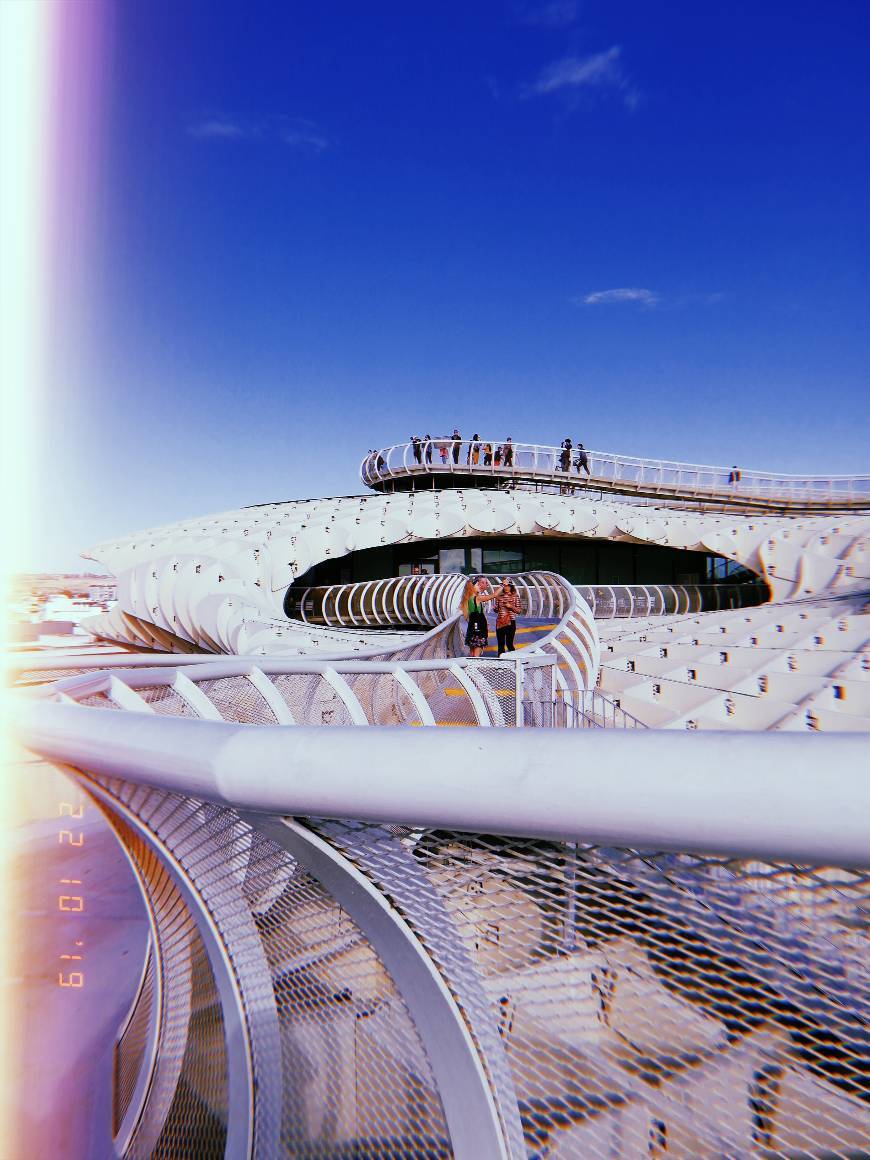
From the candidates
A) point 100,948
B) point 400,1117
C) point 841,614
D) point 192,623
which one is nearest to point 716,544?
point 841,614

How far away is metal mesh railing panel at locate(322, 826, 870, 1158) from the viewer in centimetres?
94

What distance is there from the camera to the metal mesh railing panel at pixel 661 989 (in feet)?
3.09

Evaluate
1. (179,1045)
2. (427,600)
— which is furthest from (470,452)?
(179,1045)

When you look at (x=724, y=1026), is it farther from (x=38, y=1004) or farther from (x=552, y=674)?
(x=38, y=1004)

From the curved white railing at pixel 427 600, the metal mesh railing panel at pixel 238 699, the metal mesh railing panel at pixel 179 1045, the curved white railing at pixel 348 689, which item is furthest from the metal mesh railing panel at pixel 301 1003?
the curved white railing at pixel 427 600

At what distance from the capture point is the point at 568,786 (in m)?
0.73

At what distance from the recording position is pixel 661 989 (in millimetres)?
1191

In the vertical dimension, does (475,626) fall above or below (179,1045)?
above

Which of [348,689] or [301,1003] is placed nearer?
[301,1003]

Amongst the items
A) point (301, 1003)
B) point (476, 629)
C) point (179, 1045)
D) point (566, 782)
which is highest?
point (566, 782)

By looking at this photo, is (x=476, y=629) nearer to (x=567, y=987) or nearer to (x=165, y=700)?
(x=165, y=700)

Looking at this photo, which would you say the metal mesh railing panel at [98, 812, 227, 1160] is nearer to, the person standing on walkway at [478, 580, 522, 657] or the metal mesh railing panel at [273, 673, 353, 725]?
the metal mesh railing panel at [273, 673, 353, 725]

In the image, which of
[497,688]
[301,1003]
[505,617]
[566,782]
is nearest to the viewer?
[566,782]

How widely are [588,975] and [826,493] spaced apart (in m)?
27.7
